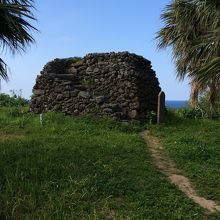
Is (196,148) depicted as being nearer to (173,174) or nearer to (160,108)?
(173,174)

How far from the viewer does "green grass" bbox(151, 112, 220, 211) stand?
31.2 feet

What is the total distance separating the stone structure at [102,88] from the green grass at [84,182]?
279cm

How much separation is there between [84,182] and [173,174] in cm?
216

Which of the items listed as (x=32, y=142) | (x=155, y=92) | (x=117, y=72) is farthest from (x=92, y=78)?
(x=32, y=142)

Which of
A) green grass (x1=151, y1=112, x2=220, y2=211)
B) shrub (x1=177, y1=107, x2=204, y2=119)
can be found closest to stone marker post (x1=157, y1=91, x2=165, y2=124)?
green grass (x1=151, y1=112, x2=220, y2=211)

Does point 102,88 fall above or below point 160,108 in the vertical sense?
above

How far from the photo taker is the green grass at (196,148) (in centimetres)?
952

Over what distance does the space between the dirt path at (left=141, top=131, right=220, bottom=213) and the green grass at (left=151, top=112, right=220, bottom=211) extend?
0.44ft

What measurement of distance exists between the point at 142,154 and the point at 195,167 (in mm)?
1351

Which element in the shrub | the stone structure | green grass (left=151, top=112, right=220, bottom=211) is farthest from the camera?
the shrub

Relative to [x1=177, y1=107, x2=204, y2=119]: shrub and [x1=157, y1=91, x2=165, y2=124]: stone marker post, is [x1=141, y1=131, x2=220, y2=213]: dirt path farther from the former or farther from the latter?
[x1=177, y1=107, x2=204, y2=119]: shrub

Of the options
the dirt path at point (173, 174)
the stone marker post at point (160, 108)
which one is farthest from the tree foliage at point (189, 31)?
the dirt path at point (173, 174)

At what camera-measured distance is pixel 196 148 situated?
11961 mm

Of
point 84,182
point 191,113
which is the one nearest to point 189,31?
point 191,113
